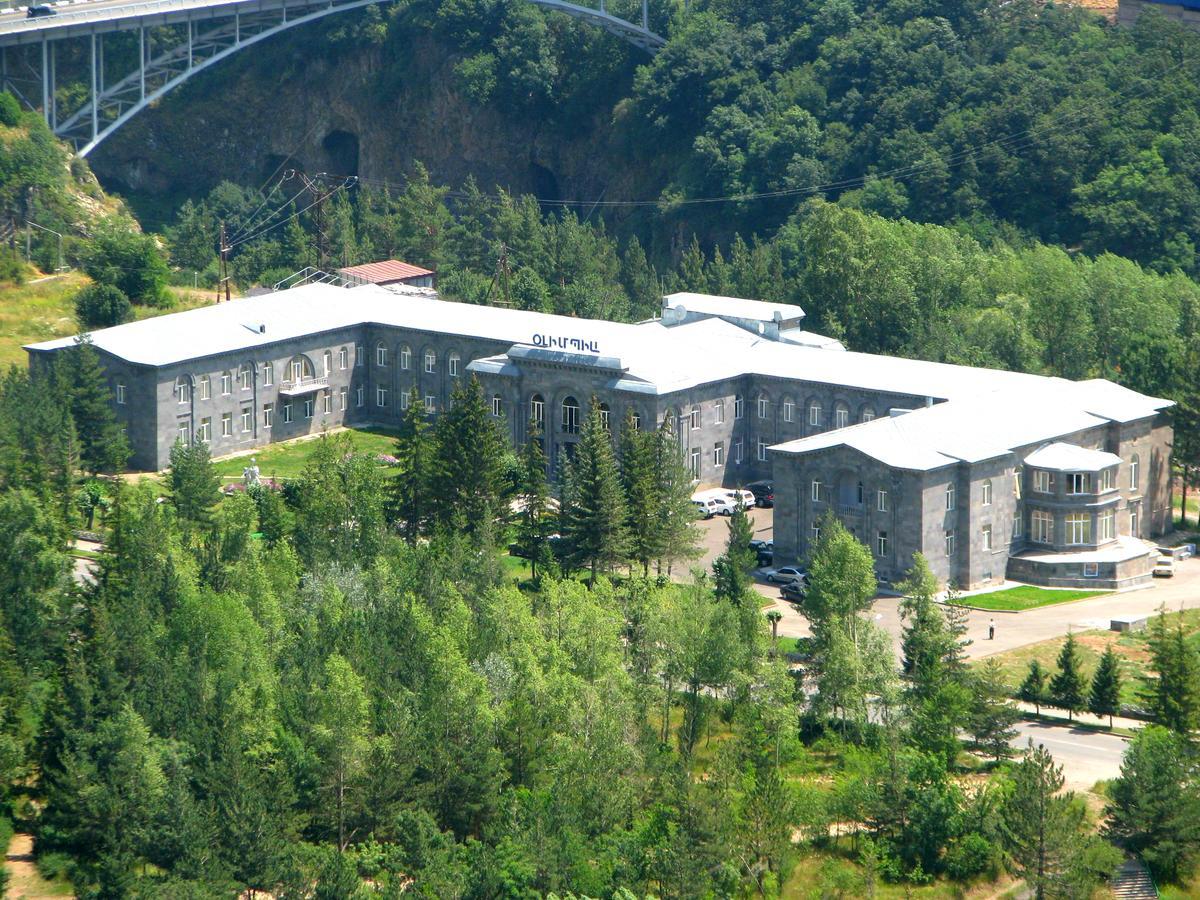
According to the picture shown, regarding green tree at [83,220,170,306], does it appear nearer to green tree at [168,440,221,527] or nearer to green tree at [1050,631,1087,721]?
green tree at [168,440,221,527]

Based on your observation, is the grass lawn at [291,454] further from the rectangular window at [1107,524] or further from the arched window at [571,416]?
the rectangular window at [1107,524]

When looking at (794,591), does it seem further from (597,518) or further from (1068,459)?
(1068,459)

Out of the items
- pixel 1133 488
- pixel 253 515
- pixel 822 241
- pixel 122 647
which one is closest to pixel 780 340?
pixel 822 241

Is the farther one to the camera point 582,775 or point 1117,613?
point 1117,613

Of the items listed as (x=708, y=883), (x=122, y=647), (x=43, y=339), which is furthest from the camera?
(x=43, y=339)

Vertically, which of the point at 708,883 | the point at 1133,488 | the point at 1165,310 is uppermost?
the point at 1165,310

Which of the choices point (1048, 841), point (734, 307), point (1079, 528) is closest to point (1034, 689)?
point (1048, 841)

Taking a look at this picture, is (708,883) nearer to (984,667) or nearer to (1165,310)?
(984,667)
